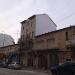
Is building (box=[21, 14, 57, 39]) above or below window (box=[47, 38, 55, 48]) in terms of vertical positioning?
above

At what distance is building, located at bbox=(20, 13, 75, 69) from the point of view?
53.1 metres

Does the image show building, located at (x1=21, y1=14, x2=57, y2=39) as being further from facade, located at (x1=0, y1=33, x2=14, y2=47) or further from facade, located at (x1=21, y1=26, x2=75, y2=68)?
Result: facade, located at (x1=0, y1=33, x2=14, y2=47)

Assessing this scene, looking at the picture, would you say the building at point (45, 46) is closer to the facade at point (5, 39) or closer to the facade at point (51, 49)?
the facade at point (51, 49)

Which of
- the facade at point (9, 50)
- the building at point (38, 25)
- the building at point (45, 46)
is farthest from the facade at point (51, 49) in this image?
the facade at point (9, 50)

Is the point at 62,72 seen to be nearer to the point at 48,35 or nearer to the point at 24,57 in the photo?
the point at 48,35

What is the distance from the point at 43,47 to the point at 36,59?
15.8ft

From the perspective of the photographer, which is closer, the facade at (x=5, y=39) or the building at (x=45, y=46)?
the building at (x=45, y=46)

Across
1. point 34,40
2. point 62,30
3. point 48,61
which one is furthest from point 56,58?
point 34,40

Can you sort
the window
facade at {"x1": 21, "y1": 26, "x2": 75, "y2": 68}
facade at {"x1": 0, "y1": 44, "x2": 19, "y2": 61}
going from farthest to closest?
facade at {"x1": 0, "y1": 44, "x2": 19, "y2": 61} < the window < facade at {"x1": 21, "y1": 26, "x2": 75, "y2": 68}

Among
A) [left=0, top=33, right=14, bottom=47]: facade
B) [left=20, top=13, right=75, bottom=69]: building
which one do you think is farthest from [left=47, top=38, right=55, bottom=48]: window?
[left=0, top=33, right=14, bottom=47]: facade

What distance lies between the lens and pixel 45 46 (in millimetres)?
62469

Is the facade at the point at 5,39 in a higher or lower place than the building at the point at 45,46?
higher

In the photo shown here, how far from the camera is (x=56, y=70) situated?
98.7 feet

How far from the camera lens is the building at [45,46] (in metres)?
53.1
